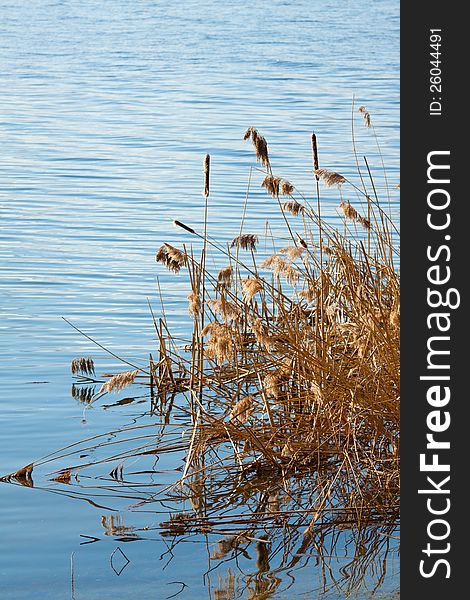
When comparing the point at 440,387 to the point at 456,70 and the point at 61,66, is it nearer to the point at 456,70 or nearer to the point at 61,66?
the point at 456,70

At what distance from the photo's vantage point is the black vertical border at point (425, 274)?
4.09 m

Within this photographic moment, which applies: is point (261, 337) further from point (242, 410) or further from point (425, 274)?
point (425, 274)

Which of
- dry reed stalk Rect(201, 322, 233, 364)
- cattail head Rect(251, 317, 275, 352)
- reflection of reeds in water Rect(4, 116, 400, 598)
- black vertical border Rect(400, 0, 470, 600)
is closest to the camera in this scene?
black vertical border Rect(400, 0, 470, 600)

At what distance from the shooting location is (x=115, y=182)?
13.9 meters

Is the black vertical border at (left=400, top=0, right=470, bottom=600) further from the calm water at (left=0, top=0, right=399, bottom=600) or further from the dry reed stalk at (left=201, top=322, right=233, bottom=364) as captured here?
the dry reed stalk at (left=201, top=322, right=233, bottom=364)

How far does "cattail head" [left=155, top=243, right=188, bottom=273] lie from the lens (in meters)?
5.29

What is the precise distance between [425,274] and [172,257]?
1.40m

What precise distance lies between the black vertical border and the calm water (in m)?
0.59

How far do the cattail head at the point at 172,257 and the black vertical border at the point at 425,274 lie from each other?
4.17 feet

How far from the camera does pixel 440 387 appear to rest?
4.14m

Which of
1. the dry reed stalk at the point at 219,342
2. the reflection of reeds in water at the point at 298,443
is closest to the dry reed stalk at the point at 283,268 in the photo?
the reflection of reeds in water at the point at 298,443

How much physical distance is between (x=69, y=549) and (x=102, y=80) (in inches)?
774

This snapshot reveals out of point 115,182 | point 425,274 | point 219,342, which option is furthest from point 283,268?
point 115,182

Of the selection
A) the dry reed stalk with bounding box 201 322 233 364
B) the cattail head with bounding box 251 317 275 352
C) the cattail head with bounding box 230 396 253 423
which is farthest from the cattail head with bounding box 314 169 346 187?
the cattail head with bounding box 230 396 253 423
